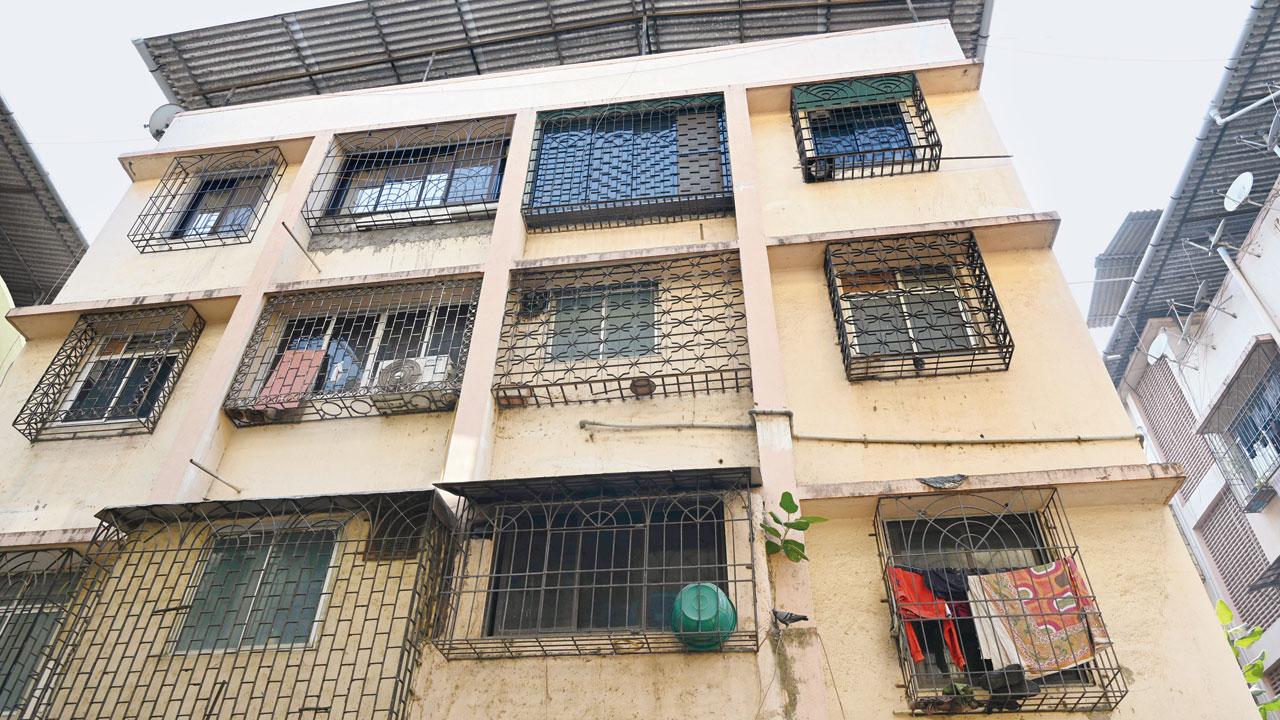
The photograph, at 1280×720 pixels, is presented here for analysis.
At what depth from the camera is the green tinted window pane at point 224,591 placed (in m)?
6.67

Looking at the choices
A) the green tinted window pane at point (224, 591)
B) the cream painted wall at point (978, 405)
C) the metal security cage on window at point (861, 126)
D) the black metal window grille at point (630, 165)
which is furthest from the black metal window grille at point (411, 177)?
the cream painted wall at point (978, 405)

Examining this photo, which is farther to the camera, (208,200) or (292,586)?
(208,200)

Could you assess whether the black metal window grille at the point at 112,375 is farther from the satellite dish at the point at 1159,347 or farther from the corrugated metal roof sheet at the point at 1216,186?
the satellite dish at the point at 1159,347

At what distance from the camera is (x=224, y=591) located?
7.07 meters

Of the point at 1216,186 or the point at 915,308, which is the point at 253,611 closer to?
the point at 915,308

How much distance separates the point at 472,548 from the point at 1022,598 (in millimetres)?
4454

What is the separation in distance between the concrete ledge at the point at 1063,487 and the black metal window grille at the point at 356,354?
3.77 meters

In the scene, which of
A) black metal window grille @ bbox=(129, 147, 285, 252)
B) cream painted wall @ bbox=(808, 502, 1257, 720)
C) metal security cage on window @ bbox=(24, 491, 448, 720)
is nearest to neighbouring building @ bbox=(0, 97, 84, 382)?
black metal window grille @ bbox=(129, 147, 285, 252)

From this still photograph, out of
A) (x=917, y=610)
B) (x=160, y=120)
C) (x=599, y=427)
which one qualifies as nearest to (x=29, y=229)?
(x=160, y=120)

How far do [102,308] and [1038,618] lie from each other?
10.2 m

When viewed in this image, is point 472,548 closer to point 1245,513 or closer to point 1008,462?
point 1008,462

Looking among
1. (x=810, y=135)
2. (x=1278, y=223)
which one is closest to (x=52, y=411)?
(x=810, y=135)

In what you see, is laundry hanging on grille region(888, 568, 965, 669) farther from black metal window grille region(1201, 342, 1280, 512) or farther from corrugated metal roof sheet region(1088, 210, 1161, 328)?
corrugated metal roof sheet region(1088, 210, 1161, 328)

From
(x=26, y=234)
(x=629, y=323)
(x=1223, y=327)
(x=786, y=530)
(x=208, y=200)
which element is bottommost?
(x=786, y=530)
